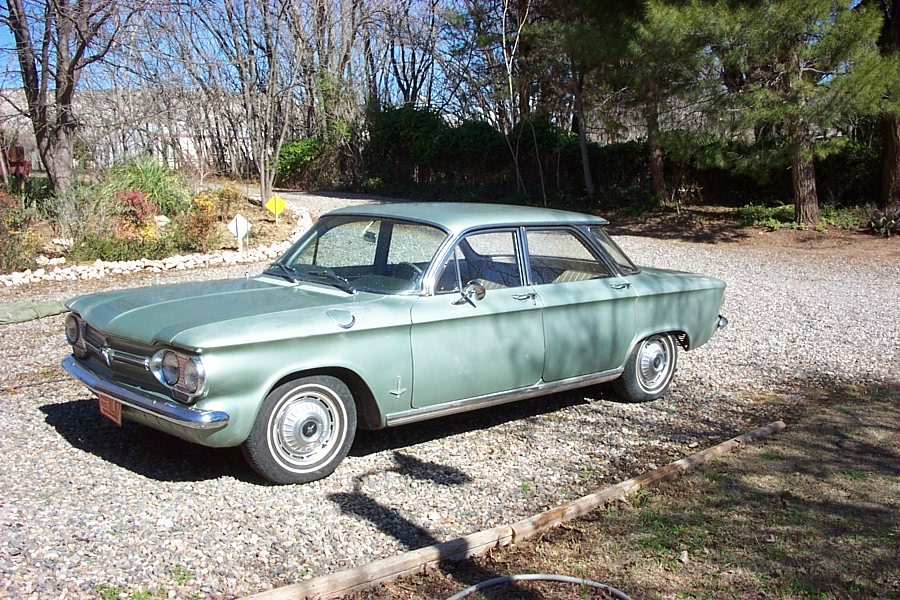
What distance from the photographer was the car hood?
13.9ft

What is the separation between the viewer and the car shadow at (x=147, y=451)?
15.3 ft

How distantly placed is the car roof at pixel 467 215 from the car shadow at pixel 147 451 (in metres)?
1.84

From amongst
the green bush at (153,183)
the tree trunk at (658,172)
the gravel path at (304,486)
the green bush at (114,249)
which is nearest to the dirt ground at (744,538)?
the gravel path at (304,486)

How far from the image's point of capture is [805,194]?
17031 millimetres

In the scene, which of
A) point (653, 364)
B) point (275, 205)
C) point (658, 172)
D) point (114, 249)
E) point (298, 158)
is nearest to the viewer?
point (653, 364)

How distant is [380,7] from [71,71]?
16.8 m

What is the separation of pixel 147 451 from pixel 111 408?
496 millimetres

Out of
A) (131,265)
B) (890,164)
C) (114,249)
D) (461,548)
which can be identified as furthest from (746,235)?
(461,548)

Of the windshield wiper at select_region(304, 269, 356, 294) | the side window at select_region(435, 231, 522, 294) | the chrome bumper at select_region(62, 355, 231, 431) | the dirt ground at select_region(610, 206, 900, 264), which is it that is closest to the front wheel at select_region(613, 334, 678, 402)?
the side window at select_region(435, 231, 522, 294)

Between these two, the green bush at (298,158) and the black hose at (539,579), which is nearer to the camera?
the black hose at (539,579)

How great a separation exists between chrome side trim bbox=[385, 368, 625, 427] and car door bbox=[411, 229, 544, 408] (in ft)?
0.12

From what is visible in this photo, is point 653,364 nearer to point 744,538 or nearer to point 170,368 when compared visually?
point 744,538

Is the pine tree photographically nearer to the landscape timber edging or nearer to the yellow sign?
the yellow sign

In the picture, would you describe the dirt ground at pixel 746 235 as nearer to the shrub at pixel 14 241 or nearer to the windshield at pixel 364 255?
the shrub at pixel 14 241
